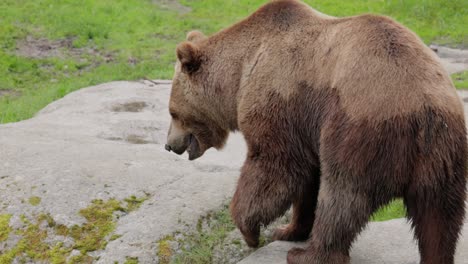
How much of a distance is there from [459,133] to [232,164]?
136 inches

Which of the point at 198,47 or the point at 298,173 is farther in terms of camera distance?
the point at 198,47

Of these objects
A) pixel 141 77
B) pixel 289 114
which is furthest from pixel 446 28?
pixel 289 114

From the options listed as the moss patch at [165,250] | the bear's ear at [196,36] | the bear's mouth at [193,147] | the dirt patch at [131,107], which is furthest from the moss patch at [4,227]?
the dirt patch at [131,107]

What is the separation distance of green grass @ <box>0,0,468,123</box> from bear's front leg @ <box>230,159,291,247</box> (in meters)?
7.21

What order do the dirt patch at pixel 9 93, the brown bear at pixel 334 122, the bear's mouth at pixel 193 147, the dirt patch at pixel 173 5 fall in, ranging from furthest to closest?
1. the dirt patch at pixel 173 5
2. the dirt patch at pixel 9 93
3. the bear's mouth at pixel 193 147
4. the brown bear at pixel 334 122

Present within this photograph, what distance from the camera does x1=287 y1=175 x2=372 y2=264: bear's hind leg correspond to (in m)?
4.07

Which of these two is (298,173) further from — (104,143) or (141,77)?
(141,77)

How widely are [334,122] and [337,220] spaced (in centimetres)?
59

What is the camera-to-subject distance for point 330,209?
4.14m

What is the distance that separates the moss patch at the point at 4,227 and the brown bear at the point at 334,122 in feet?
5.91

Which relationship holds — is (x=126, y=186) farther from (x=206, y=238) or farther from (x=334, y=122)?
(x=334, y=122)

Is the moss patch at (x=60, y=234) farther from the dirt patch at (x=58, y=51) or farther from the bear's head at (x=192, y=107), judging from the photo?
the dirt patch at (x=58, y=51)

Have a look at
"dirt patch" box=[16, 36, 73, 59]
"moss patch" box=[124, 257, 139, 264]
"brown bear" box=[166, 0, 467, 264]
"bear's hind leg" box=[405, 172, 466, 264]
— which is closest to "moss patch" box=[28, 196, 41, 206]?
"moss patch" box=[124, 257, 139, 264]

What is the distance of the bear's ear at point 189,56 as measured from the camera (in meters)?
5.17
